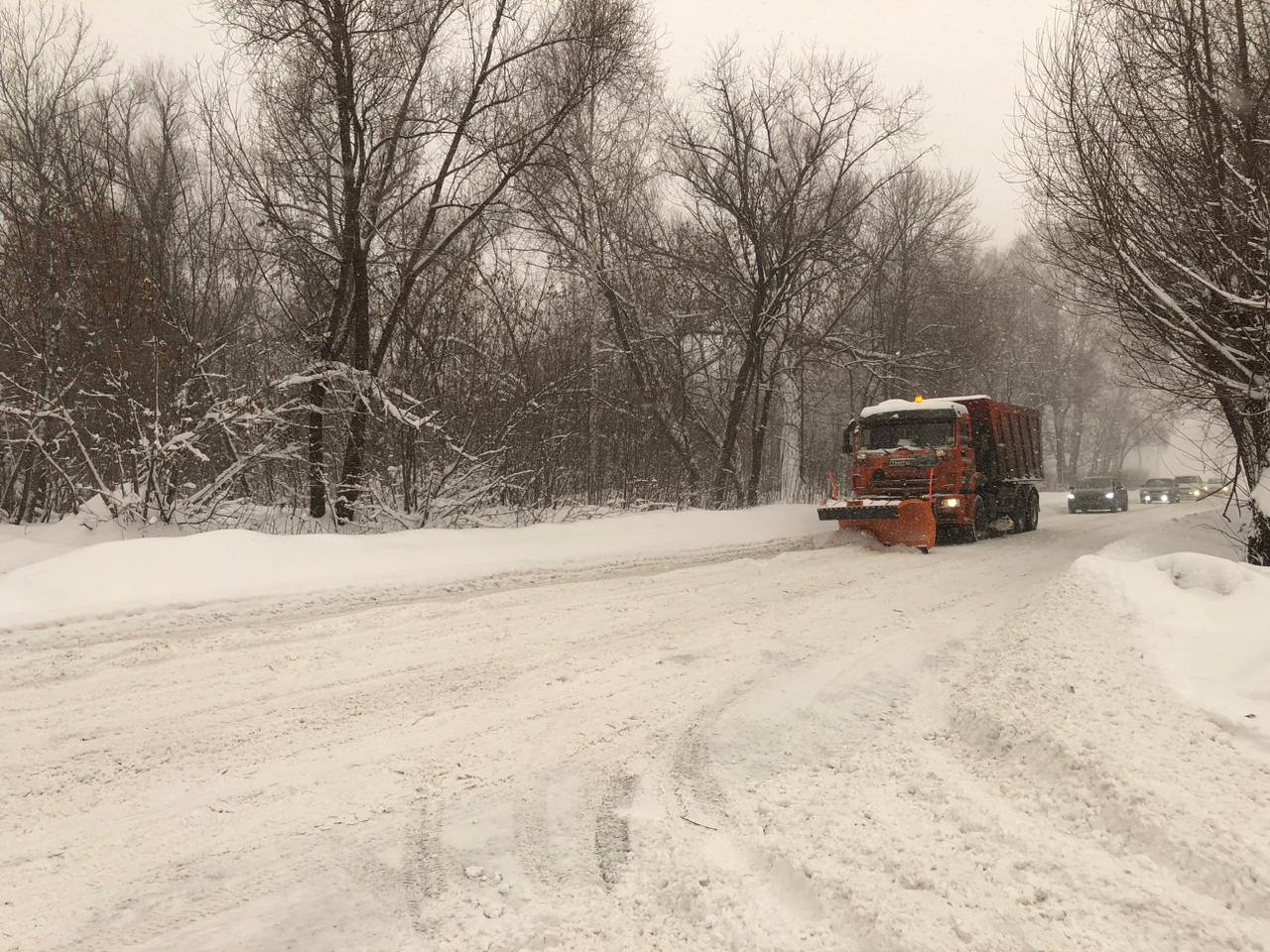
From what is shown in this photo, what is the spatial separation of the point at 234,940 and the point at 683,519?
1329 centimetres

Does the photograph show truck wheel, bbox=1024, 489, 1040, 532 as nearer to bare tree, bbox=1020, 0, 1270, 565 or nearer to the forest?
the forest

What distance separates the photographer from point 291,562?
889 centimetres

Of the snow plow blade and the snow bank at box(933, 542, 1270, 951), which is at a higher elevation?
the snow plow blade

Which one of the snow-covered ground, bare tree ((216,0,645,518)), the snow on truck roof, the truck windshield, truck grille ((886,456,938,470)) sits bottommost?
the snow-covered ground

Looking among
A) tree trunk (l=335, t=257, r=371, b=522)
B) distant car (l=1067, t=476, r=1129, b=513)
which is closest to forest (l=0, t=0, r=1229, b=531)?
tree trunk (l=335, t=257, r=371, b=522)

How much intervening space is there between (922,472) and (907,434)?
94 cm

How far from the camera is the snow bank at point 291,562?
699cm

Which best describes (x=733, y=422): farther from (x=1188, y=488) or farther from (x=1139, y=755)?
(x=1188, y=488)

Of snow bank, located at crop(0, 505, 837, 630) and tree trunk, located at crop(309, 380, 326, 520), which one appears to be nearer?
snow bank, located at crop(0, 505, 837, 630)

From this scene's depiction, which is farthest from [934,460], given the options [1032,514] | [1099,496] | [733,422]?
[1099,496]

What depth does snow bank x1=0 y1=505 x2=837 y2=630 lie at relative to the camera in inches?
275

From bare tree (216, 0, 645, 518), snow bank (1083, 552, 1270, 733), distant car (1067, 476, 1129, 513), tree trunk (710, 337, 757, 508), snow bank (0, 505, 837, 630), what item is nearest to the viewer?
snow bank (1083, 552, 1270, 733)

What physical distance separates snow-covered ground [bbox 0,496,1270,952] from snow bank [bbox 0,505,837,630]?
0.28 feet

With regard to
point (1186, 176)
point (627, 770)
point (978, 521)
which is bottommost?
point (627, 770)
